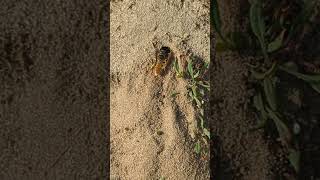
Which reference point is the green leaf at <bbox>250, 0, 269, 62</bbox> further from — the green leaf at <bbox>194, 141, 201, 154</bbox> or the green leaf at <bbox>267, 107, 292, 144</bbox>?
the green leaf at <bbox>194, 141, 201, 154</bbox>

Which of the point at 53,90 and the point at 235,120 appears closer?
the point at 53,90

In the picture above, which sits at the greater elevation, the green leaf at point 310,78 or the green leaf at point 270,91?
the green leaf at point 310,78

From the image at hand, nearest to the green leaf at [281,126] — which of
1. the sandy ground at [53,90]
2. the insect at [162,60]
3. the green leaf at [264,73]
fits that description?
the green leaf at [264,73]

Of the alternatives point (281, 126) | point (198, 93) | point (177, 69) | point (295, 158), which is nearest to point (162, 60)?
point (177, 69)

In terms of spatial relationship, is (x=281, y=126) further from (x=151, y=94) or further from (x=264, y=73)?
(x=151, y=94)

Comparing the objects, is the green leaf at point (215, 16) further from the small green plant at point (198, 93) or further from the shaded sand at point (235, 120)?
the small green plant at point (198, 93)

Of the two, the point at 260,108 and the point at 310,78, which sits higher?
the point at 310,78
